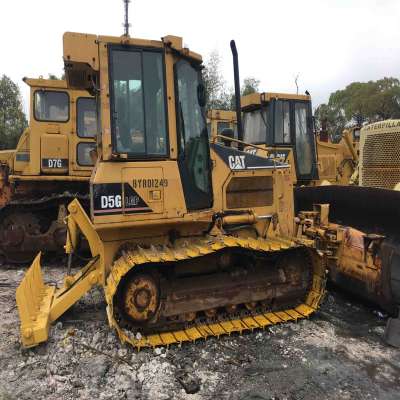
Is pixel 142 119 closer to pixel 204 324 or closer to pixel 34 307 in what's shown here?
pixel 204 324

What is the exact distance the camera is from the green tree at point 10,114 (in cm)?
3189

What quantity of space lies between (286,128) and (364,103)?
111ft

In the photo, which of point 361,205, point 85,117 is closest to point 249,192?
point 361,205

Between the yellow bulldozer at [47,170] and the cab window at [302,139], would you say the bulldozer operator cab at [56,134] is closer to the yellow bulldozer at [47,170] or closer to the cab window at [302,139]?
the yellow bulldozer at [47,170]

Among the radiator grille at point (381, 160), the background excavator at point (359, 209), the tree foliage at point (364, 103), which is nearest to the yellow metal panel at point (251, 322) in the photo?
the background excavator at point (359, 209)

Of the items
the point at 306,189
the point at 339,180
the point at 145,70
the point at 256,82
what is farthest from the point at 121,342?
the point at 256,82

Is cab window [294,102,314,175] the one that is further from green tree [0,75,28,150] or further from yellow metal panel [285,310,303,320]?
green tree [0,75,28,150]

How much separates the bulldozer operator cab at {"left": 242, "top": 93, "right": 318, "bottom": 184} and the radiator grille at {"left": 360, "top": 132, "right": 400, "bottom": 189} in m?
2.46

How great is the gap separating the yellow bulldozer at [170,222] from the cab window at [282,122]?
133 inches

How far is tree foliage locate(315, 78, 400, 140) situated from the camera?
121ft

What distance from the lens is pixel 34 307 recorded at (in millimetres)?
4488

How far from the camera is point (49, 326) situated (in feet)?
14.0

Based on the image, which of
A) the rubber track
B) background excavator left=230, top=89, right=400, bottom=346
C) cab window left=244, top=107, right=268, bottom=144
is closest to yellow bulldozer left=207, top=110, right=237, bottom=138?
cab window left=244, top=107, right=268, bottom=144

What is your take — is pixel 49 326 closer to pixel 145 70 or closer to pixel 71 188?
pixel 145 70
